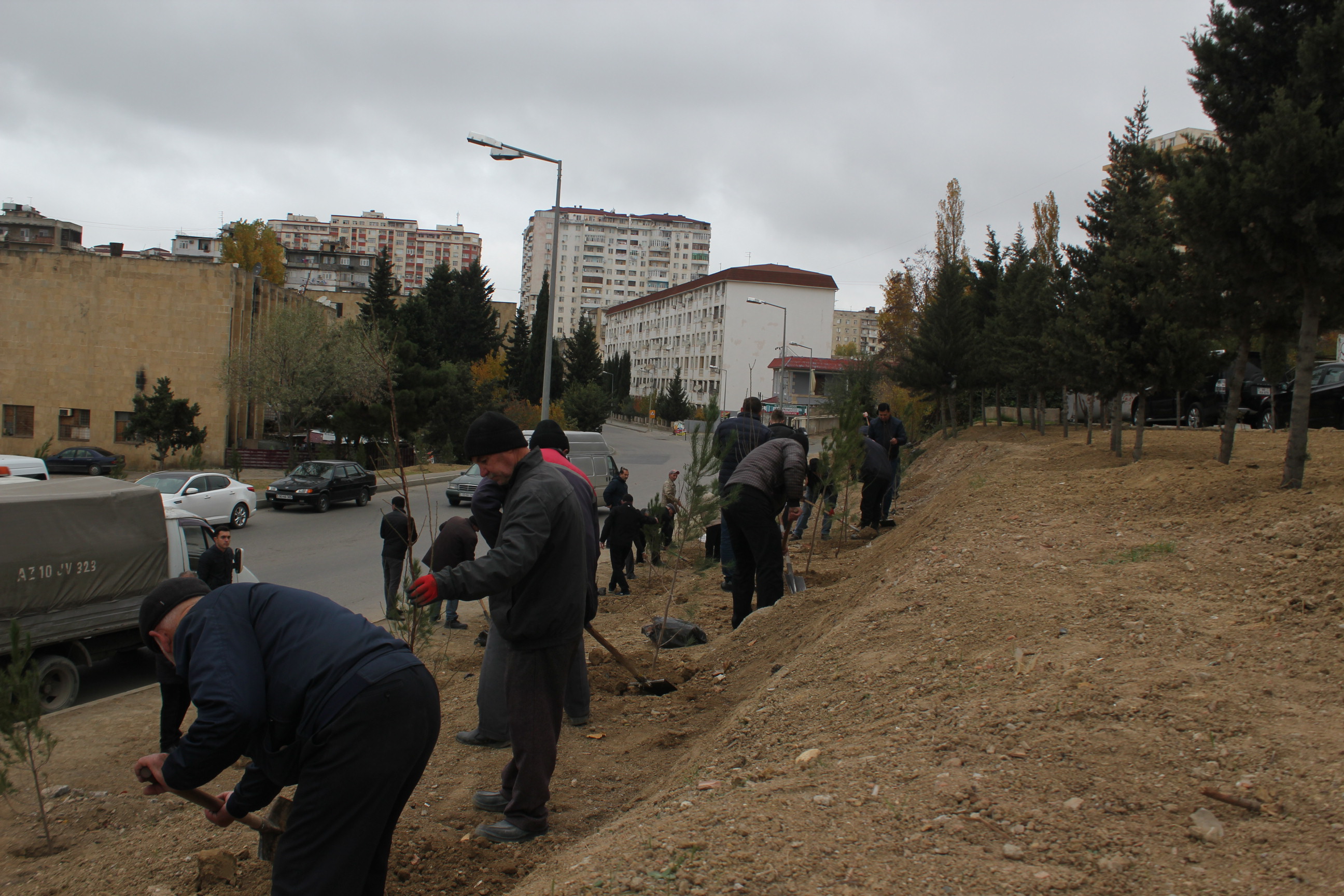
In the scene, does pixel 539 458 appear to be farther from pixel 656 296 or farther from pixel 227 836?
pixel 656 296

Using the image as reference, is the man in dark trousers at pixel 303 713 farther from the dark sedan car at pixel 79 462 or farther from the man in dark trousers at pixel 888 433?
the dark sedan car at pixel 79 462

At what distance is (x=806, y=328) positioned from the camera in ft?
317

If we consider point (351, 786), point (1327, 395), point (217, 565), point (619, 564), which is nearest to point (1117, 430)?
point (1327, 395)

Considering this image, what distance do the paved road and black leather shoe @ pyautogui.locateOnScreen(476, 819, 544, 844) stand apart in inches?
62.1

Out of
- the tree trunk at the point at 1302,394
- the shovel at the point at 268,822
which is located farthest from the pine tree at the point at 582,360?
the shovel at the point at 268,822

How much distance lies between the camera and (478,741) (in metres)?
5.15

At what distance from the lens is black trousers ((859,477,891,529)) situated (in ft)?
42.4

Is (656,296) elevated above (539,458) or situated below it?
above

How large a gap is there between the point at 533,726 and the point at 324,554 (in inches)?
559

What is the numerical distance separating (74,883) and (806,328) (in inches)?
3770

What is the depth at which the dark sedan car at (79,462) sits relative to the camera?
33500mm

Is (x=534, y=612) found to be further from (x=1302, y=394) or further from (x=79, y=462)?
(x=79, y=462)

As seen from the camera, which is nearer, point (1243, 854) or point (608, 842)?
point (1243, 854)

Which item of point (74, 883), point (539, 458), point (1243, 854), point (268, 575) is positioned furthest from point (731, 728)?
point (268, 575)
